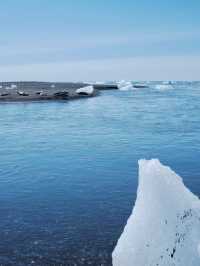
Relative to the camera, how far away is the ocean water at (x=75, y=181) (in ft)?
29.3

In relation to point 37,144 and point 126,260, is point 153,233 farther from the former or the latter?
point 37,144

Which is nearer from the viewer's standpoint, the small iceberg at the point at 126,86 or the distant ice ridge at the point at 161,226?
the distant ice ridge at the point at 161,226

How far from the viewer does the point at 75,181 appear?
13.8 metres

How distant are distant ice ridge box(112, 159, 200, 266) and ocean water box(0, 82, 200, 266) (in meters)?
1.32

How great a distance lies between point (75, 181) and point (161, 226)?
697 cm

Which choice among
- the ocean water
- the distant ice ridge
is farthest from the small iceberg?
the distant ice ridge

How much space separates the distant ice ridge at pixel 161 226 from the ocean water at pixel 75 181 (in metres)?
1.32

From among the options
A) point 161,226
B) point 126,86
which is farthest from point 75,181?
point 126,86

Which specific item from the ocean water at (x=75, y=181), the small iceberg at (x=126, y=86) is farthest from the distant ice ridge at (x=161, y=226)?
the small iceberg at (x=126, y=86)

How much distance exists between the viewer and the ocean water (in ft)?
29.3

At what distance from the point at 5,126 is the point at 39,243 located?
21.7 m

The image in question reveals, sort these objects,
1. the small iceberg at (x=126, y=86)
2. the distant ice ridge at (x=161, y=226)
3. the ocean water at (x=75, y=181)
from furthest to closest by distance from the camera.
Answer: the small iceberg at (x=126, y=86)
the ocean water at (x=75, y=181)
the distant ice ridge at (x=161, y=226)

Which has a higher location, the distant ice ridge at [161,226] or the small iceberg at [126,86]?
the small iceberg at [126,86]

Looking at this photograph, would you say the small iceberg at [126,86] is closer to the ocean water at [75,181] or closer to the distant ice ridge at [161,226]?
the ocean water at [75,181]
